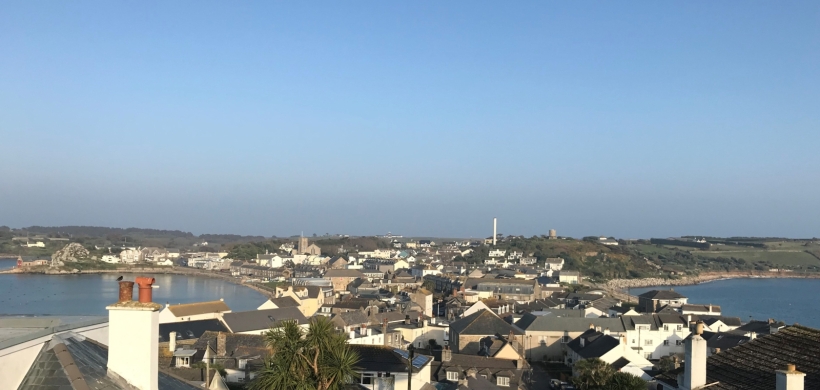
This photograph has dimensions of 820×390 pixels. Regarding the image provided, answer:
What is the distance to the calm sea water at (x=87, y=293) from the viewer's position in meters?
40.8

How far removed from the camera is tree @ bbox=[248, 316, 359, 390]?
6605 millimetres

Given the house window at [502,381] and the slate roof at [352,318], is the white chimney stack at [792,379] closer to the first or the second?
the house window at [502,381]

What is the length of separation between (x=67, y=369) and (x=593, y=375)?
14.5 meters

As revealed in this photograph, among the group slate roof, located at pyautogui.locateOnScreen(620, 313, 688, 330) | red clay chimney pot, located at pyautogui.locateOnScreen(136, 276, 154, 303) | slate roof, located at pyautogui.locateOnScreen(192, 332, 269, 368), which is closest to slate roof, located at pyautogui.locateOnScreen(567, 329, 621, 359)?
slate roof, located at pyautogui.locateOnScreen(620, 313, 688, 330)

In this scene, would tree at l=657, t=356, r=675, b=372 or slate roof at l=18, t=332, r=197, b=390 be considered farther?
tree at l=657, t=356, r=675, b=372

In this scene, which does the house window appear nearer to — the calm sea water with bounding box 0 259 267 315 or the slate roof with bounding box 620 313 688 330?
the slate roof with bounding box 620 313 688 330

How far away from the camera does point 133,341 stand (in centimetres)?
347

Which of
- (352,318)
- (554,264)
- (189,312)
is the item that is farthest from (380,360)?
(554,264)

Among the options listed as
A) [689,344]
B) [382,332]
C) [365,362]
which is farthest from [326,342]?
[382,332]

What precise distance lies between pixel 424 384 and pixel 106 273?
228ft

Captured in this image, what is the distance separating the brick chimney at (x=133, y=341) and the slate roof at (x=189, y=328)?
19.0 metres

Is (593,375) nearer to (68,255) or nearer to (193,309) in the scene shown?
(193,309)

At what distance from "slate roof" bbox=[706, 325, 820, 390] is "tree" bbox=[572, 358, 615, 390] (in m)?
9.00

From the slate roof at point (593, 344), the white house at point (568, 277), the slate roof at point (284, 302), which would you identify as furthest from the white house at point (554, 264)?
the slate roof at point (593, 344)
